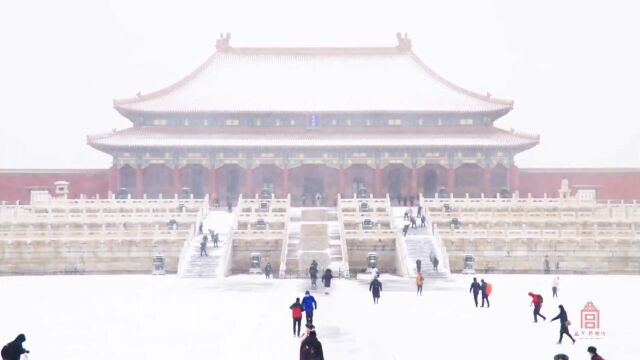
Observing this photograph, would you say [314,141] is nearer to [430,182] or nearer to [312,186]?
[312,186]

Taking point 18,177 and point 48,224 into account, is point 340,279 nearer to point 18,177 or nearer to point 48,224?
point 48,224

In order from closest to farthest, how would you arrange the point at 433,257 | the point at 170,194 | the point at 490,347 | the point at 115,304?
the point at 490,347 < the point at 115,304 < the point at 433,257 < the point at 170,194

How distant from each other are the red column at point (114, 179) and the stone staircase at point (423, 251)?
25.2 m

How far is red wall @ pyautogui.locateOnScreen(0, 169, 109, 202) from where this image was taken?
6712 cm

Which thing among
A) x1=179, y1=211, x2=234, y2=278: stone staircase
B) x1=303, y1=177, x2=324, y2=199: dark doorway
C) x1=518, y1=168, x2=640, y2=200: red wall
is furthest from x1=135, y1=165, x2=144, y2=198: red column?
x1=518, y1=168, x2=640, y2=200: red wall

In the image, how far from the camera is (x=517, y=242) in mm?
43469

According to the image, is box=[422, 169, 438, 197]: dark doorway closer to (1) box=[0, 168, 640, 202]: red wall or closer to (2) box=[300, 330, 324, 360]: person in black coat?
(1) box=[0, 168, 640, 202]: red wall

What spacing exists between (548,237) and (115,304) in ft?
70.7

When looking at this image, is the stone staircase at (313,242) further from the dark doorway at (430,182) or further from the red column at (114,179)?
the red column at (114,179)

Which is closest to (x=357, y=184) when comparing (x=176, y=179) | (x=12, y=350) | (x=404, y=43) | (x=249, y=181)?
(x=249, y=181)

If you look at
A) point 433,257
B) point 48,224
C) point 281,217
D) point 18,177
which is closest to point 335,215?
point 281,217

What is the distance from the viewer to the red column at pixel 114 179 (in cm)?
6619

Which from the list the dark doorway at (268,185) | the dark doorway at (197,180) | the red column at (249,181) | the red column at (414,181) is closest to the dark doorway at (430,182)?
the red column at (414,181)

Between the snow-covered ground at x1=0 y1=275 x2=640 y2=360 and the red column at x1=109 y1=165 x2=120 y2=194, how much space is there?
87.5 feet
